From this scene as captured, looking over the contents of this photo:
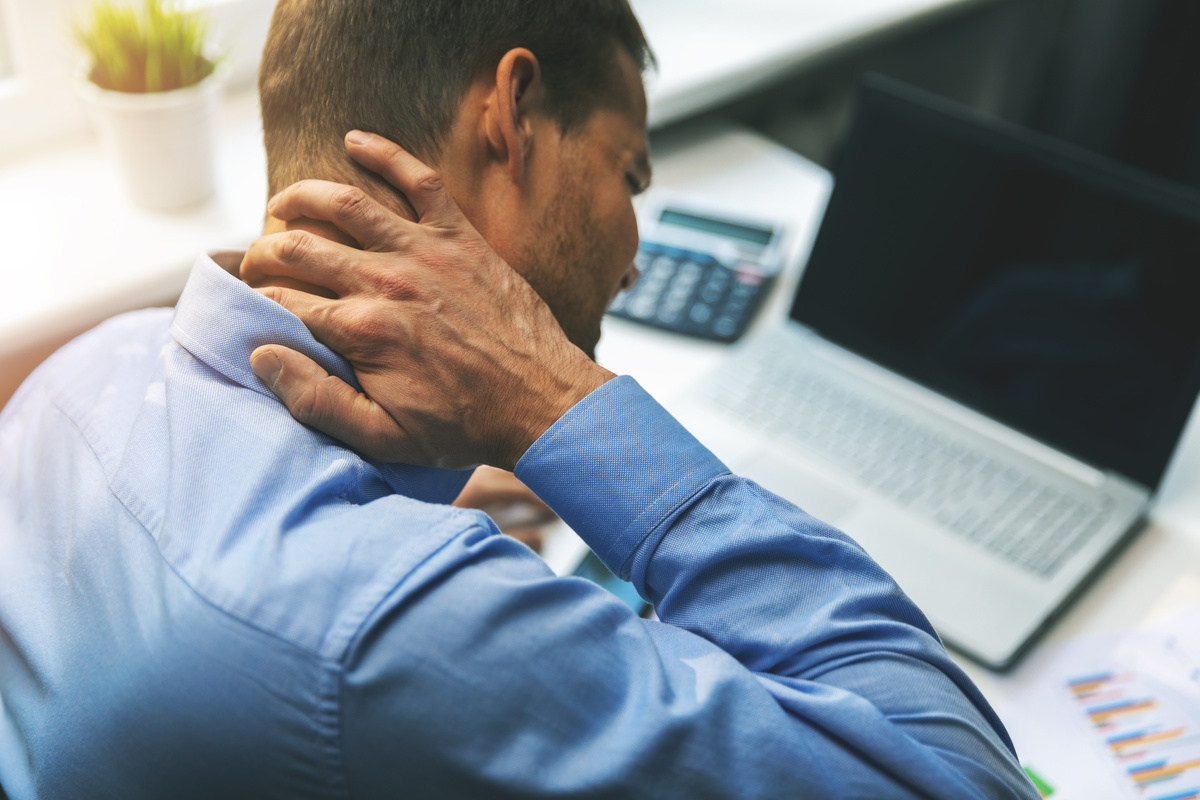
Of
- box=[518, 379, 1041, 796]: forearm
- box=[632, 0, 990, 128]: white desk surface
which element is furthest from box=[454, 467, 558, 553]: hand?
box=[632, 0, 990, 128]: white desk surface

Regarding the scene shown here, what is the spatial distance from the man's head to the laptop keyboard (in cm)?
47

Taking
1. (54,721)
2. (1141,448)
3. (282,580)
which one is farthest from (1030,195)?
(54,721)

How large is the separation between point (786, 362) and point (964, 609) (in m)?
0.42

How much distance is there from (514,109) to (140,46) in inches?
25.8

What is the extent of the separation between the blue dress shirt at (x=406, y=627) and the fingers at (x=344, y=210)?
0.07 meters

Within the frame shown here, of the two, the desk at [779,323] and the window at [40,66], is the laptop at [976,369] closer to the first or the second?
the desk at [779,323]

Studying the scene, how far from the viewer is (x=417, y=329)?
69cm

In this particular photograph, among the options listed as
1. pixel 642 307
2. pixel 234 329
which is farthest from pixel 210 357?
pixel 642 307

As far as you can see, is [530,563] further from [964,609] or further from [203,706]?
[964,609]

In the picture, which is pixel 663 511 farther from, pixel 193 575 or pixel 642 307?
pixel 642 307

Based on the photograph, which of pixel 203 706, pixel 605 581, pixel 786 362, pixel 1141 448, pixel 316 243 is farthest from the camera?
pixel 786 362

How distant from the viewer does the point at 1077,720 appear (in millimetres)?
864

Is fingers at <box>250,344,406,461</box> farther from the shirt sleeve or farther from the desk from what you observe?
the desk

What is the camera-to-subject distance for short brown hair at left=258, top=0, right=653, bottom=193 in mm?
715
